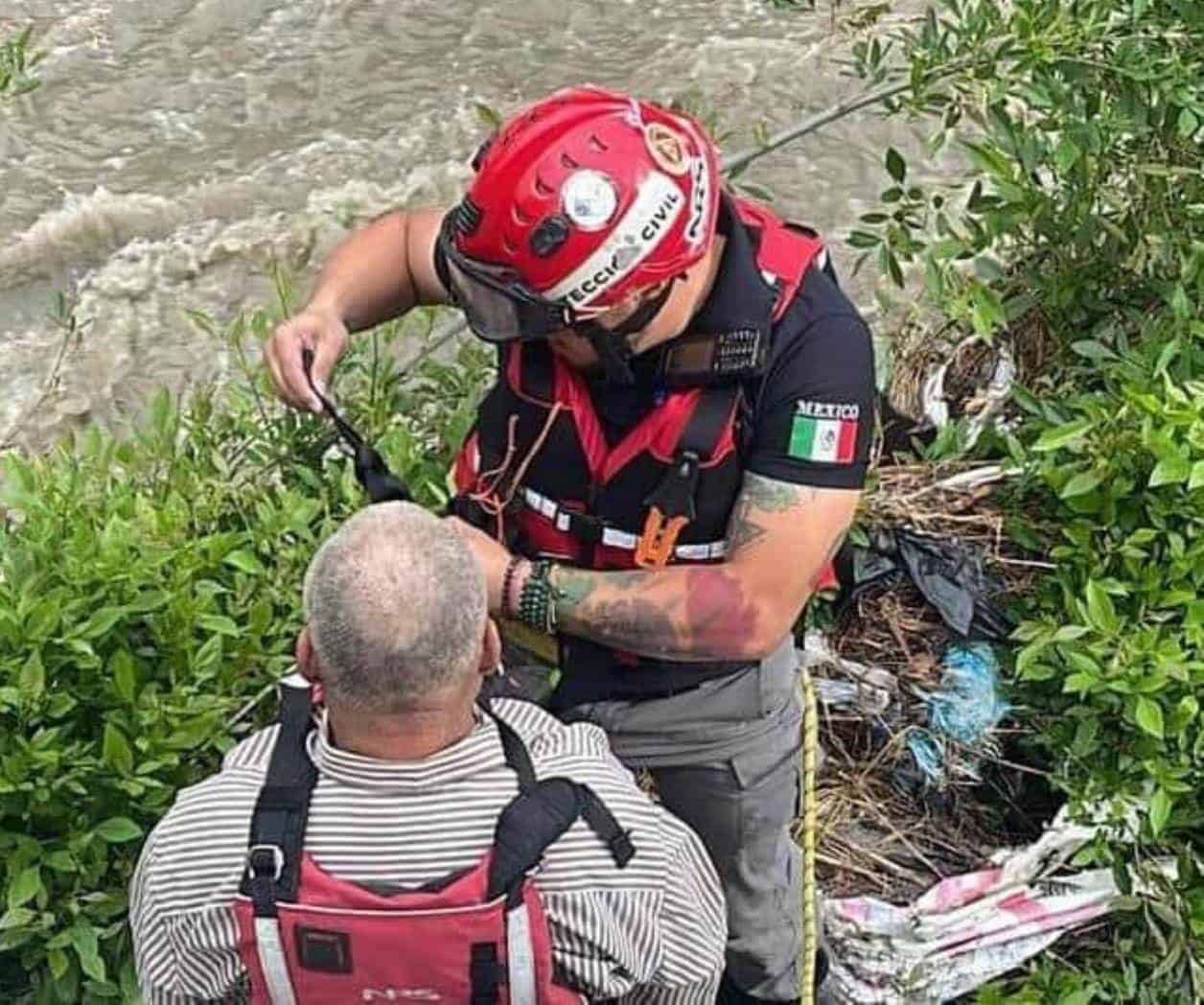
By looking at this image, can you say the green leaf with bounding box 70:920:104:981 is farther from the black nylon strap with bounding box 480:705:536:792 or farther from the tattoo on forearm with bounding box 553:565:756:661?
the black nylon strap with bounding box 480:705:536:792

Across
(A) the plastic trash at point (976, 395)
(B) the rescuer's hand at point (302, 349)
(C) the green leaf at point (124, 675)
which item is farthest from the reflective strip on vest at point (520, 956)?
(A) the plastic trash at point (976, 395)

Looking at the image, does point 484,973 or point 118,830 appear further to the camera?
point 118,830

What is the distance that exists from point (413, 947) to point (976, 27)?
251 centimetres

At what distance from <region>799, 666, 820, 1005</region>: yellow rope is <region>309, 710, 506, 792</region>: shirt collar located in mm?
1290

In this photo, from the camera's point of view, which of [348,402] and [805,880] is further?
[348,402]

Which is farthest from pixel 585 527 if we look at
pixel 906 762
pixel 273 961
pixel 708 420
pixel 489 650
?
pixel 906 762

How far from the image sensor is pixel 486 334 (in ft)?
9.63

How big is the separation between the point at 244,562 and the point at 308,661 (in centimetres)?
112

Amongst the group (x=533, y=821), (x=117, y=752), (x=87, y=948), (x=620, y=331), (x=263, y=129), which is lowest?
(x=263, y=129)

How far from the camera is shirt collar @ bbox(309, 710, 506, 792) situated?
7.93 ft

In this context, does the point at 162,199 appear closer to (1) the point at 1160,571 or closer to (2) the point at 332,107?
(2) the point at 332,107

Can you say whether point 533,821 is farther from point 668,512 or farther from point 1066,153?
point 1066,153

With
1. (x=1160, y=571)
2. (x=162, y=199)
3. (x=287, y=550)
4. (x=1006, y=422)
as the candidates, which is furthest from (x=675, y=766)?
(x=162, y=199)

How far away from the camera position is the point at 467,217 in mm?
2887
